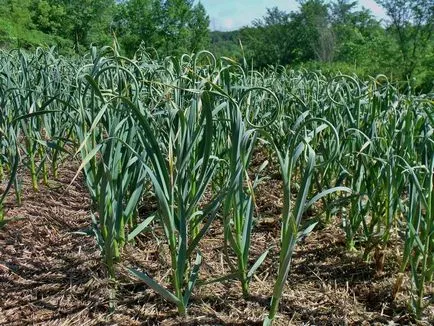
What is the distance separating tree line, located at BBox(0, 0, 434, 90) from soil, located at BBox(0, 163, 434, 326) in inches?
286

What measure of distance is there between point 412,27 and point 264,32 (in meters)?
16.6

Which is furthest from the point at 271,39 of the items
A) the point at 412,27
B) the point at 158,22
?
the point at 412,27

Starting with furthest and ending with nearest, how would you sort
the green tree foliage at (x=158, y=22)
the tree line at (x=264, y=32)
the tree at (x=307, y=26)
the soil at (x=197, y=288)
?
1. the tree at (x=307, y=26)
2. the green tree foliage at (x=158, y=22)
3. the tree line at (x=264, y=32)
4. the soil at (x=197, y=288)

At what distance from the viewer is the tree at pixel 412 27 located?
57.2 feet

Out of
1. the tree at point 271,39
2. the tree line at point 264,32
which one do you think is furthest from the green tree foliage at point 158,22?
the tree at point 271,39

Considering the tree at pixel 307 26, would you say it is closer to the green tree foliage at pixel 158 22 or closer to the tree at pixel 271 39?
the tree at pixel 271 39

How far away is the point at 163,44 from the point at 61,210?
2251cm

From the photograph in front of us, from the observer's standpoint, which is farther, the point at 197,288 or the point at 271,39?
the point at 271,39

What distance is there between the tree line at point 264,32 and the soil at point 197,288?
23.8ft

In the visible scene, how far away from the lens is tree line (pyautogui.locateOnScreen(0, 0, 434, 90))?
651 inches

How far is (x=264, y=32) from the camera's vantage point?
33.5 m

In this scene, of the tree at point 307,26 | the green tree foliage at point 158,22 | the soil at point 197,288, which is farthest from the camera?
the tree at point 307,26

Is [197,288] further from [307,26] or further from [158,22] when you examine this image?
[307,26]

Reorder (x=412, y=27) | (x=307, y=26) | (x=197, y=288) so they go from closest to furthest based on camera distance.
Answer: (x=197, y=288), (x=412, y=27), (x=307, y=26)
